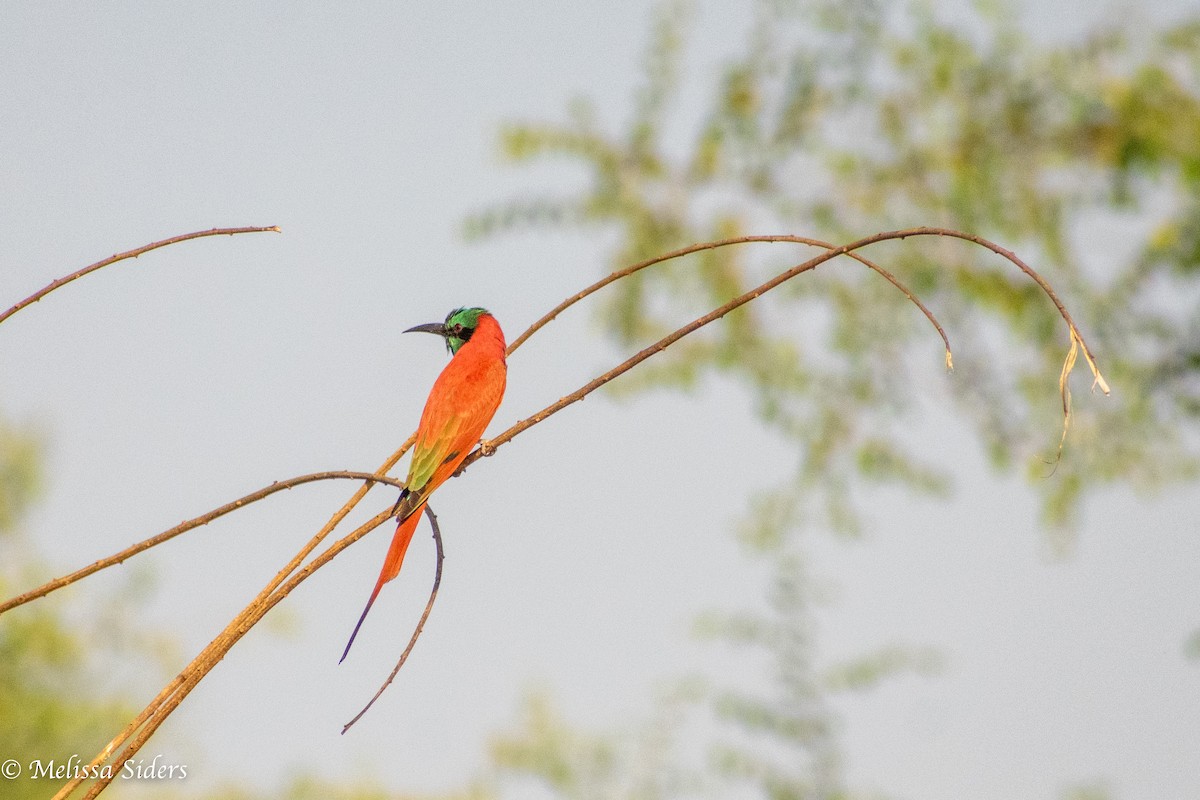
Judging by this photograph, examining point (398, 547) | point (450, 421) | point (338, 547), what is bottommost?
point (338, 547)

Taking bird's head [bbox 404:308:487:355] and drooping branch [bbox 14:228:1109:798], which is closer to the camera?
drooping branch [bbox 14:228:1109:798]

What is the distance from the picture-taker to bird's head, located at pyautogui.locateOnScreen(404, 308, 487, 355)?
11.5 ft

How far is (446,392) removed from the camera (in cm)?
275

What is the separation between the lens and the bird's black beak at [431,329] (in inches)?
133

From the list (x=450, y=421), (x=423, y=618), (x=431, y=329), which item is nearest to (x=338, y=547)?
(x=423, y=618)

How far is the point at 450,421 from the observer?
105 inches

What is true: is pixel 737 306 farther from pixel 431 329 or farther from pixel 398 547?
pixel 431 329

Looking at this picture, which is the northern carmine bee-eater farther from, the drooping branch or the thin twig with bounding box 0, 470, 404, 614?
the thin twig with bounding box 0, 470, 404, 614

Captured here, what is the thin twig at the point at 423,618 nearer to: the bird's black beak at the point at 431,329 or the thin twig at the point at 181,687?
the thin twig at the point at 181,687

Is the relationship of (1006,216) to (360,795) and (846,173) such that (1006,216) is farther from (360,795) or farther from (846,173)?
(360,795)

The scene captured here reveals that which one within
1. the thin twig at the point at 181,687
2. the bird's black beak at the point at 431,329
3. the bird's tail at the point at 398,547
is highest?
the bird's black beak at the point at 431,329

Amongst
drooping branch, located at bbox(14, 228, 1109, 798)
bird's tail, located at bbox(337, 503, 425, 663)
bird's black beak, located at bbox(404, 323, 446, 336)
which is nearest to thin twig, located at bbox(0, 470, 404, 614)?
drooping branch, located at bbox(14, 228, 1109, 798)

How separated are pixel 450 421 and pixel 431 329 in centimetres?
83

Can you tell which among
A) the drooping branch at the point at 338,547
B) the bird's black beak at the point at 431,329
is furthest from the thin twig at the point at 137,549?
the bird's black beak at the point at 431,329
